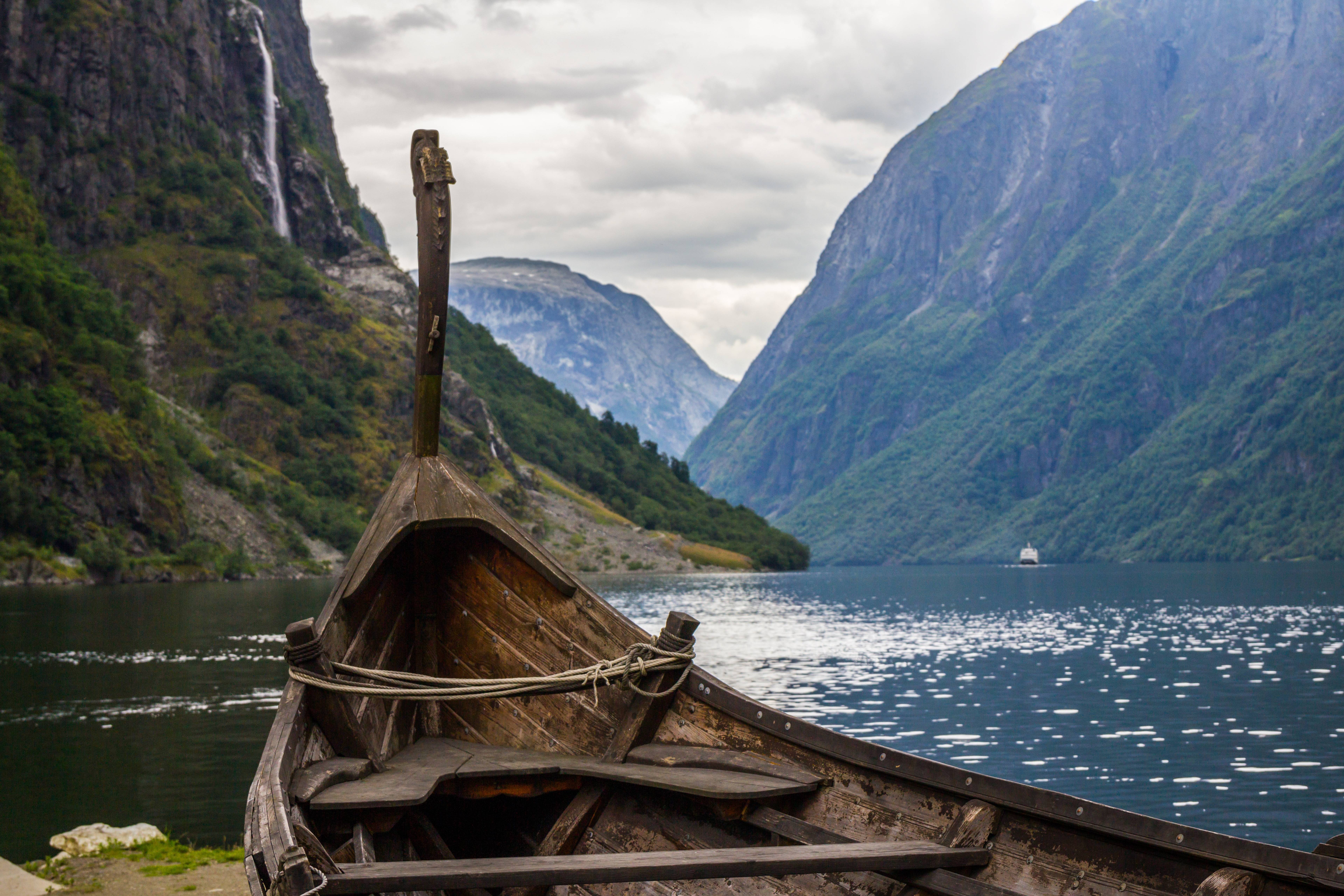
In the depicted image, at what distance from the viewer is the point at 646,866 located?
23.3 ft

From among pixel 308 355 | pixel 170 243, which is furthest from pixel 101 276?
pixel 308 355

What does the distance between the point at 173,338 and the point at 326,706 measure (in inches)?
6945

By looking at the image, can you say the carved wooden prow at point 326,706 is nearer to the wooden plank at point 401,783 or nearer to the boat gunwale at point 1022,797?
the wooden plank at point 401,783

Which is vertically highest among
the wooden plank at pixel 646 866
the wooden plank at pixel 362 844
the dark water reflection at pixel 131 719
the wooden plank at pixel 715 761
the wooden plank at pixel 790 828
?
the wooden plank at pixel 715 761

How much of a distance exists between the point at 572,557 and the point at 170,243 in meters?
74.3

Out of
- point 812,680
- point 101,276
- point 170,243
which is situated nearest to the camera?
point 812,680

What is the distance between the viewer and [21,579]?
104 m

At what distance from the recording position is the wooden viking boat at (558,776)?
698 cm

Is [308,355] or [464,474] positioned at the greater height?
[308,355]

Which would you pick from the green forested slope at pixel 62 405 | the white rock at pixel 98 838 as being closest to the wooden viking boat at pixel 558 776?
the white rock at pixel 98 838

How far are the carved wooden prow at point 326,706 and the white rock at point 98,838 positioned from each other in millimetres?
Answer: 8184

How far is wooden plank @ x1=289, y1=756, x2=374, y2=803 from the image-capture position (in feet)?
28.0

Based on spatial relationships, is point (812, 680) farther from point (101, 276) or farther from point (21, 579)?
point (101, 276)

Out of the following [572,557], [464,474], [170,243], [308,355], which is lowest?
[572,557]
